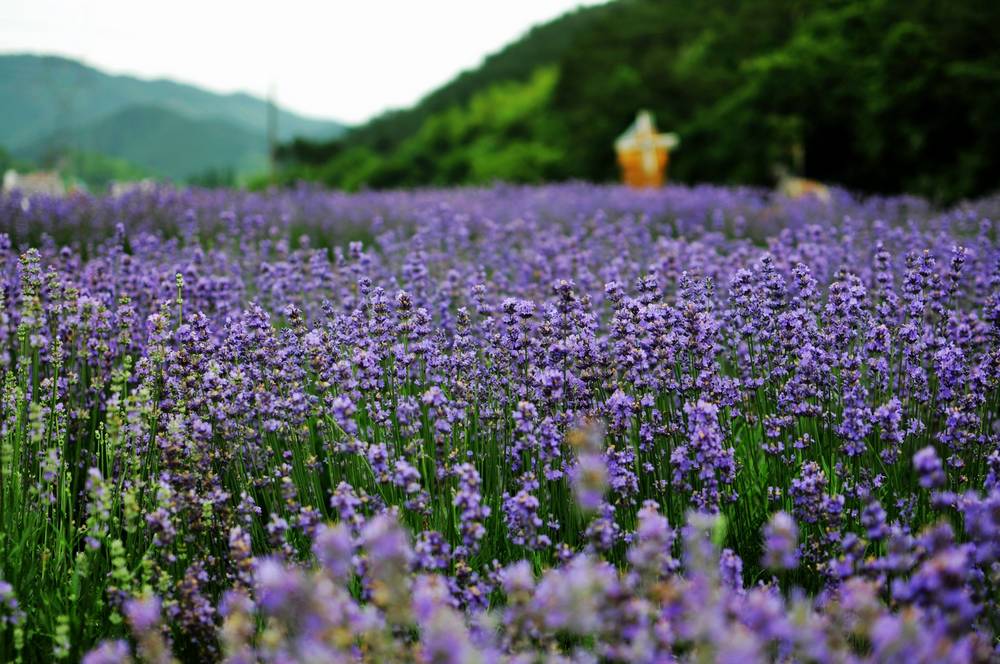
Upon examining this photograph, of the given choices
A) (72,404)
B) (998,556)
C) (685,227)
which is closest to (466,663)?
(998,556)

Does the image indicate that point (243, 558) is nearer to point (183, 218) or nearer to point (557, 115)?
point (183, 218)

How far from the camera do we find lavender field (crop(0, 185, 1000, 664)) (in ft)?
5.58

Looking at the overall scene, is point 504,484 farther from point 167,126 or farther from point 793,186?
point 167,126

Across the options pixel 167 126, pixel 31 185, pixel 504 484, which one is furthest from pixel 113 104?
pixel 504 484

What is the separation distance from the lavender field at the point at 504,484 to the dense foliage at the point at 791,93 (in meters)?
10.6

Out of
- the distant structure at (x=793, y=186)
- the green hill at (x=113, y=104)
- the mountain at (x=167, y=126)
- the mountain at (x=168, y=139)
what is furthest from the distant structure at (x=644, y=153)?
the mountain at (x=168, y=139)

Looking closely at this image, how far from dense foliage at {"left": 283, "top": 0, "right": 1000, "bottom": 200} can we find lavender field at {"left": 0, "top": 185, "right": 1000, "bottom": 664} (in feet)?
34.9

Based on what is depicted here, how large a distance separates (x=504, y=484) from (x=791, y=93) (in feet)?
52.9

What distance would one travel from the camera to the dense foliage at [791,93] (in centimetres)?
1496

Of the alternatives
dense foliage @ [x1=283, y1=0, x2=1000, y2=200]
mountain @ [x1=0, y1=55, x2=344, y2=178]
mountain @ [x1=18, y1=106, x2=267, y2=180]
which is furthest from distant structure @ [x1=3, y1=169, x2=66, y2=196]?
mountain @ [x1=18, y1=106, x2=267, y2=180]

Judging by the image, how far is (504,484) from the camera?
329 cm

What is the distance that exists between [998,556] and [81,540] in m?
3.22

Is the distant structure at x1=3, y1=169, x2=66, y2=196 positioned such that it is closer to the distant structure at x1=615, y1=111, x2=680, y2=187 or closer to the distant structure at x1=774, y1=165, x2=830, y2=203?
the distant structure at x1=774, y1=165, x2=830, y2=203

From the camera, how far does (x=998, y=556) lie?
2.06 m
